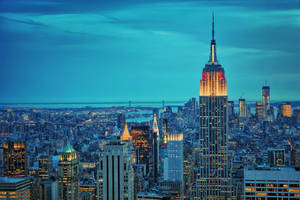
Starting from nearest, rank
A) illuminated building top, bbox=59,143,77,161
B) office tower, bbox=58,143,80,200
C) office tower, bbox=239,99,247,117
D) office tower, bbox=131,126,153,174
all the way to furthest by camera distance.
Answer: office tower, bbox=239,99,247,117
office tower, bbox=58,143,80,200
illuminated building top, bbox=59,143,77,161
office tower, bbox=131,126,153,174

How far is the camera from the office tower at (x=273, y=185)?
11219mm

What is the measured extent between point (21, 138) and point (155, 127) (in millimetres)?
9948

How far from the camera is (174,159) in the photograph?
23.0 m

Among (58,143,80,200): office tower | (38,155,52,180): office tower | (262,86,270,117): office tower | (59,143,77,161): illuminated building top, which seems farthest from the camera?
(59,143,77,161): illuminated building top

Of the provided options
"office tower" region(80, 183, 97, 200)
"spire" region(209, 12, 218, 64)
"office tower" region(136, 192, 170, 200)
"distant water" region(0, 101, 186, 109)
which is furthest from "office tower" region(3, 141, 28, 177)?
"spire" region(209, 12, 218, 64)

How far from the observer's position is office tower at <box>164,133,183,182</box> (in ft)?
70.9

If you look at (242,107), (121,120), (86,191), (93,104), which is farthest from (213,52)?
(86,191)

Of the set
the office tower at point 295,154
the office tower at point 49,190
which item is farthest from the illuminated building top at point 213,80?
the office tower at point 49,190

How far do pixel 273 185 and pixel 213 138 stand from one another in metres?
10.8

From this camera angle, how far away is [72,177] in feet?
62.0

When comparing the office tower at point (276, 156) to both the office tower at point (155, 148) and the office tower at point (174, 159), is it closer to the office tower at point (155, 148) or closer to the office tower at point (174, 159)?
the office tower at point (174, 159)

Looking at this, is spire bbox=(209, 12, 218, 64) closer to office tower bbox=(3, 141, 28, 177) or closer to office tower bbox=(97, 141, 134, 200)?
office tower bbox=(97, 141, 134, 200)

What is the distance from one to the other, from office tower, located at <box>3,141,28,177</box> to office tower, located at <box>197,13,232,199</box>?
7719 mm

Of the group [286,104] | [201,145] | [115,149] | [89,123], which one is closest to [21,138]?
[89,123]
